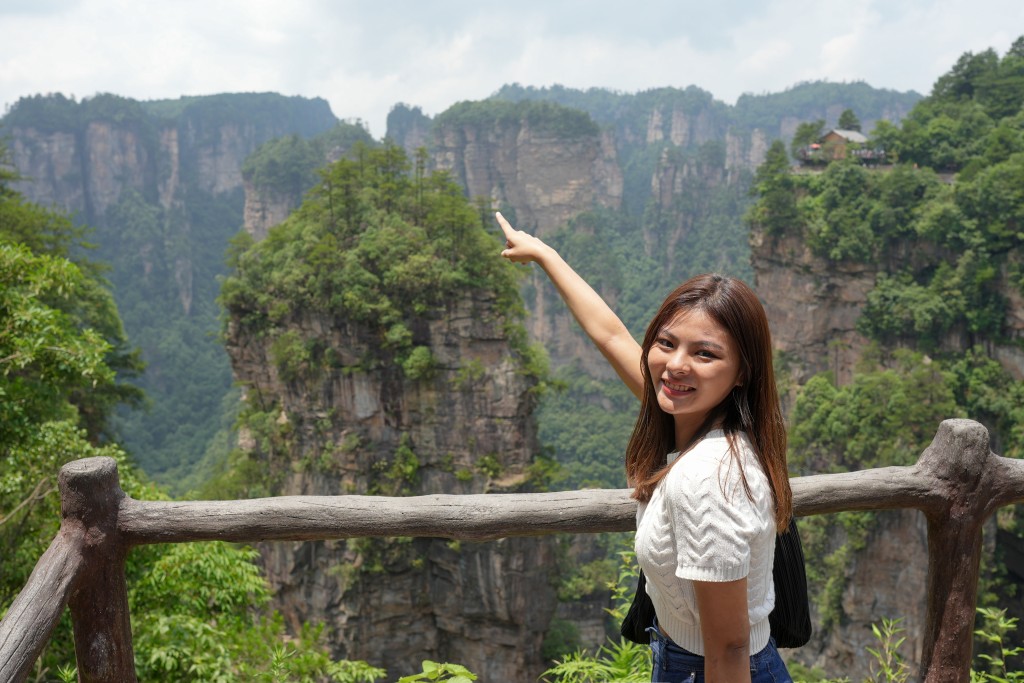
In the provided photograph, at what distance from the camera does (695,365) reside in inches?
64.1

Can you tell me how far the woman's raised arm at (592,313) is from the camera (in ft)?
6.91

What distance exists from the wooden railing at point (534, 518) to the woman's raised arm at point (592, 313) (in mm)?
496

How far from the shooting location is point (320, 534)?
240 cm

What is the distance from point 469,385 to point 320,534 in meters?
14.2

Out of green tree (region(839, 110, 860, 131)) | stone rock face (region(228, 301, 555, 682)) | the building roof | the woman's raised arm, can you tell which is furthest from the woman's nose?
green tree (region(839, 110, 860, 131))

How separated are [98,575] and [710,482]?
1.68 meters

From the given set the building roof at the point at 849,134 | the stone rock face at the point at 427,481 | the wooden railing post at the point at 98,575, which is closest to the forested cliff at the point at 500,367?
the stone rock face at the point at 427,481

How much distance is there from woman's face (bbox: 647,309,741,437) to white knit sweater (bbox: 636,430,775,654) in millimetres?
78

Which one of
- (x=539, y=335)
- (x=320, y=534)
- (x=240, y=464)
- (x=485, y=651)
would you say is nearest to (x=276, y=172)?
(x=539, y=335)

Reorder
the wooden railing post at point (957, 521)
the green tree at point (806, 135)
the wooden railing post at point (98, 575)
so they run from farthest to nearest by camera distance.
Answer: the green tree at point (806, 135), the wooden railing post at point (957, 521), the wooden railing post at point (98, 575)

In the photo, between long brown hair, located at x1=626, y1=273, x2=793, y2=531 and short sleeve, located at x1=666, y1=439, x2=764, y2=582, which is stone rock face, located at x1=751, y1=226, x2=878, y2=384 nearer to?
long brown hair, located at x1=626, y1=273, x2=793, y2=531

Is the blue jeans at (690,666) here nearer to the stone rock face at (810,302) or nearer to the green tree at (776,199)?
the stone rock face at (810,302)

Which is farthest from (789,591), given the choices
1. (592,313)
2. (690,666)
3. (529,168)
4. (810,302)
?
(529,168)

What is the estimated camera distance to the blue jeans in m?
1.64
